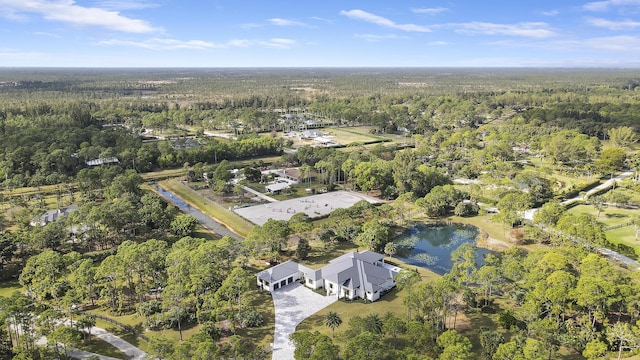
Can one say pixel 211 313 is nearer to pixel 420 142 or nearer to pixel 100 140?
pixel 100 140

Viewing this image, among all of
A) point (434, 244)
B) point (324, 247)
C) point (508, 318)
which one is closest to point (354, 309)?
point (508, 318)

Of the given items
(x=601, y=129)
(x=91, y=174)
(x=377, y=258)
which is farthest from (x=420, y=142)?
(x=91, y=174)

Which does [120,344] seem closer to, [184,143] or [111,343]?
[111,343]

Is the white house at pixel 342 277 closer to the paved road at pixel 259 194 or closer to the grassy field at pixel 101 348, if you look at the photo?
the grassy field at pixel 101 348

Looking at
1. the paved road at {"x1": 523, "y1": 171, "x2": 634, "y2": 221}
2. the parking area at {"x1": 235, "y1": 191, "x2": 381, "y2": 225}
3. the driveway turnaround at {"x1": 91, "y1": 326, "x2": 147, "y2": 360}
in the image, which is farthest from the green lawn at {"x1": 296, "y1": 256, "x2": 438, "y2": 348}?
the paved road at {"x1": 523, "y1": 171, "x2": 634, "y2": 221}

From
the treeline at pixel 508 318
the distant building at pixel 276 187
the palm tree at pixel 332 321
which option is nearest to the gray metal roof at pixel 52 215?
the distant building at pixel 276 187

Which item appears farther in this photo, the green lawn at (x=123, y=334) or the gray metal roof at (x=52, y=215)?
the gray metal roof at (x=52, y=215)

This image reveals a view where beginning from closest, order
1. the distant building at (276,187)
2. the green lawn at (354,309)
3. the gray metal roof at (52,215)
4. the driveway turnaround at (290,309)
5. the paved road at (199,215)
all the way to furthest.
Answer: the driveway turnaround at (290,309)
the green lawn at (354,309)
the gray metal roof at (52,215)
the paved road at (199,215)
the distant building at (276,187)

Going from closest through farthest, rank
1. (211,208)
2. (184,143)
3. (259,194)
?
(211,208)
(259,194)
(184,143)
